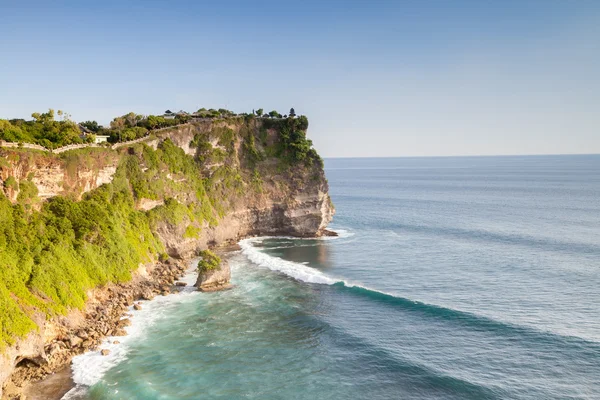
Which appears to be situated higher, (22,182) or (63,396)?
(22,182)

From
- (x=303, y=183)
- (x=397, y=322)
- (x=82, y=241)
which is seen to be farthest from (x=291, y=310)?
(x=303, y=183)

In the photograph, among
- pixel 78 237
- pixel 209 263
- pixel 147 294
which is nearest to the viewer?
pixel 78 237

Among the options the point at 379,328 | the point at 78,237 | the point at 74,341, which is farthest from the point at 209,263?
the point at 379,328

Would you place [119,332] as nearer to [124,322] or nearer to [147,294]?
[124,322]

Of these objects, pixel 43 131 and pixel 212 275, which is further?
pixel 43 131

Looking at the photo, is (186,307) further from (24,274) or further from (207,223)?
(207,223)
